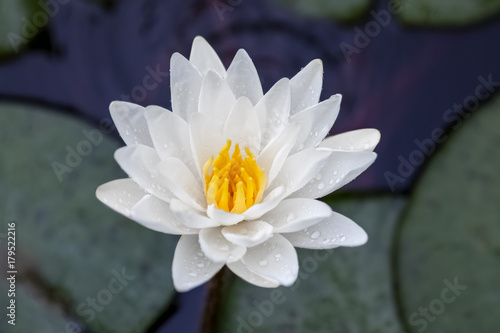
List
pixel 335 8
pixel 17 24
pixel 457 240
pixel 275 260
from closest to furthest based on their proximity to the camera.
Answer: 1. pixel 275 260
2. pixel 457 240
3. pixel 17 24
4. pixel 335 8

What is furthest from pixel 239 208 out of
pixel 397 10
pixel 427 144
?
pixel 397 10

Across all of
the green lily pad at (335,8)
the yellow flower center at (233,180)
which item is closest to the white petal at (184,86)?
the yellow flower center at (233,180)

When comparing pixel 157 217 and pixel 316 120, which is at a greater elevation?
pixel 316 120

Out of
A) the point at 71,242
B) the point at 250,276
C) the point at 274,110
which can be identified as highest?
the point at 274,110

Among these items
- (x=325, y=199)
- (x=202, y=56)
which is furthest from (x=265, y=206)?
(x=325, y=199)

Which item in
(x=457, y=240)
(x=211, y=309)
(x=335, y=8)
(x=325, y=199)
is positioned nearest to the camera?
(x=211, y=309)

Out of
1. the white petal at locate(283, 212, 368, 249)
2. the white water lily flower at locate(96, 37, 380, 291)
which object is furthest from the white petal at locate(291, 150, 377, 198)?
the white petal at locate(283, 212, 368, 249)

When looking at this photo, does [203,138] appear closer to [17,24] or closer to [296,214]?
[296,214]
